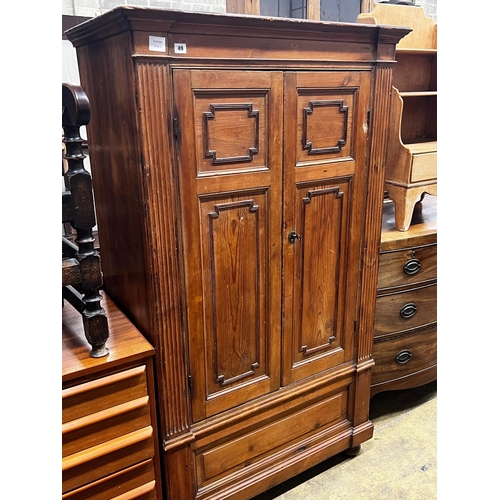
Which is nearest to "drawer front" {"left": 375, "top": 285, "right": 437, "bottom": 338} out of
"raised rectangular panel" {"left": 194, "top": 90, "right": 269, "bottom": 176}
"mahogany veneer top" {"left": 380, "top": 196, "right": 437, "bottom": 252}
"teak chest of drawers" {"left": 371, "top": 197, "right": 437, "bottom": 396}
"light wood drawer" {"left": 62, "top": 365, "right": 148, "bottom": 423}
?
"teak chest of drawers" {"left": 371, "top": 197, "right": 437, "bottom": 396}

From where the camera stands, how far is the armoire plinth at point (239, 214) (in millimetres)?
1143

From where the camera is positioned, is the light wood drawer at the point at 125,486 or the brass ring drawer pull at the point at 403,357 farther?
the brass ring drawer pull at the point at 403,357

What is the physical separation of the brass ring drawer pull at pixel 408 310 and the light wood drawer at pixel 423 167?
0.53m

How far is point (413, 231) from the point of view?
193 centimetres

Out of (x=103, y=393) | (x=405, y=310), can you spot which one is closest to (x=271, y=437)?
(x=103, y=393)

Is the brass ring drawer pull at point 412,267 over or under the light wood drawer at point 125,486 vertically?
over

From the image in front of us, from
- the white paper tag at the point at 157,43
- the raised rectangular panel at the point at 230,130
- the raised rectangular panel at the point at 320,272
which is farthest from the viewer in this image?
the raised rectangular panel at the point at 320,272

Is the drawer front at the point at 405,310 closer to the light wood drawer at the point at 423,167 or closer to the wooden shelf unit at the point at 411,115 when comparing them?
the wooden shelf unit at the point at 411,115

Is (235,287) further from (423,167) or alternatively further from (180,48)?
(423,167)

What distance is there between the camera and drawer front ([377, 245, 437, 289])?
1.85 metres

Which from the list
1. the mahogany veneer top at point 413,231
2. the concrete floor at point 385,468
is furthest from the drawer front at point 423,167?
the concrete floor at point 385,468

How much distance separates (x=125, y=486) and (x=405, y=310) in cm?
127

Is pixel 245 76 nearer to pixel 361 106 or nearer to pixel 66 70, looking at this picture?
pixel 361 106

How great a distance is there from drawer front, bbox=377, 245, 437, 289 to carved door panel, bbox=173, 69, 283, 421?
590 mm
